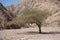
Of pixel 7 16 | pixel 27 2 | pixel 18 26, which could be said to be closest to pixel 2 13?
pixel 7 16

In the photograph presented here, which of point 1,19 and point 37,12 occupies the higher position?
point 37,12

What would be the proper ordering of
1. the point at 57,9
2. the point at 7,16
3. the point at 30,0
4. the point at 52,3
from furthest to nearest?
the point at 30,0 → the point at 52,3 → the point at 57,9 → the point at 7,16

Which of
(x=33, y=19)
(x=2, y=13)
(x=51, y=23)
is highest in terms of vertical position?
(x=33, y=19)

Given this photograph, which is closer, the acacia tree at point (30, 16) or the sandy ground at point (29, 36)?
the sandy ground at point (29, 36)

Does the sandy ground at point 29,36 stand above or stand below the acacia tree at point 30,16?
below

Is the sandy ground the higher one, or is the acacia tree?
the acacia tree

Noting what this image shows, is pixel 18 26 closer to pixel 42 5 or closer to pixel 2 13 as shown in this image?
pixel 2 13

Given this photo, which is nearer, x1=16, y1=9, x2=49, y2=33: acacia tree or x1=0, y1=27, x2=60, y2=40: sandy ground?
x1=0, y1=27, x2=60, y2=40: sandy ground

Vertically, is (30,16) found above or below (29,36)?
above

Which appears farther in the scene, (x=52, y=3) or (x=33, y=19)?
(x=52, y=3)

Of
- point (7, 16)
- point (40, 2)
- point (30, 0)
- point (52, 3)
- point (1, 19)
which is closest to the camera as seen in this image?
point (1, 19)

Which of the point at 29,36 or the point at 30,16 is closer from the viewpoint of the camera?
the point at 29,36

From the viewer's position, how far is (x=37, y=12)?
87.1 feet

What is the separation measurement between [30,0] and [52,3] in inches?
601
